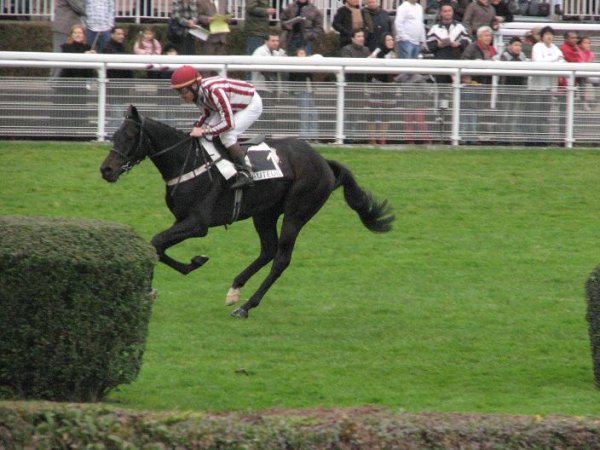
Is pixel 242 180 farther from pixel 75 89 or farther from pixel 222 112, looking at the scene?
pixel 75 89

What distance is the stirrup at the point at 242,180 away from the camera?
11.0 meters

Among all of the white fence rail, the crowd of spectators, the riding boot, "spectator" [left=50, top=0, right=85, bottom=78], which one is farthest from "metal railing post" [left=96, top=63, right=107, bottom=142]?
the riding boot

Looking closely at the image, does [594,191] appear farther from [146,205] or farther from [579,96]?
[146,205]

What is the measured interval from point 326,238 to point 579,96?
17.4 ft

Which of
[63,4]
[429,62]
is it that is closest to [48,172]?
[63,4]

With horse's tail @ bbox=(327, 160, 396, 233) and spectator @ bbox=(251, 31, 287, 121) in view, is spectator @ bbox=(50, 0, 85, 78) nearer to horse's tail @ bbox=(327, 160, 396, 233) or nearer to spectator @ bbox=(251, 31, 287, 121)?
spectator @ bbox=(251, 31, 287, 121)

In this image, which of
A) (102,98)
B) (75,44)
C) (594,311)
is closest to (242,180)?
(594,311)

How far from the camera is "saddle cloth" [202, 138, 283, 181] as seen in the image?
11.1 metres

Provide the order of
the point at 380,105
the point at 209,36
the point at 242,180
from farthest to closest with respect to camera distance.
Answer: the point at 209,36
the point at 380,105
the point at 242,180

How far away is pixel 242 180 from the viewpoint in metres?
11.0

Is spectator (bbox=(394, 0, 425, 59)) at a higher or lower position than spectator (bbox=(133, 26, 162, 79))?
higher

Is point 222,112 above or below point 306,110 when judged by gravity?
above

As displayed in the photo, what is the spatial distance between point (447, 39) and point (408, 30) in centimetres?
57

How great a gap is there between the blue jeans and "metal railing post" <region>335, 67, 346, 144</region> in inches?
70.2
